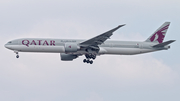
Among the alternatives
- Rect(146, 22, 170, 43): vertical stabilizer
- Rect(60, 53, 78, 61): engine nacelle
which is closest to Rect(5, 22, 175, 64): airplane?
Rect(146, 22, 170, 43): vertical stabilizer

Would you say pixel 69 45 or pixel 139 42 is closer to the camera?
pixel 69 45

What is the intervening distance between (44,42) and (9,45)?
17.4 feet

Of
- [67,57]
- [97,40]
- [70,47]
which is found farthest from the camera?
[67,57]

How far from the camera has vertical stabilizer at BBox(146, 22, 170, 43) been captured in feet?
198

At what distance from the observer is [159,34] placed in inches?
2404

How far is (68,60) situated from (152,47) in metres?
13.7

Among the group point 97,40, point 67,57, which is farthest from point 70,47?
point 67,57

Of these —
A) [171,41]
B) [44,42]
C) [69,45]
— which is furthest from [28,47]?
[171,41]

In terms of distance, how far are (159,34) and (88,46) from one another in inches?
509

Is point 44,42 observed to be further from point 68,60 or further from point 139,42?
point 139,42

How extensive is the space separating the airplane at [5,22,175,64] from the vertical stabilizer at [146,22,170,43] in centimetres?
196

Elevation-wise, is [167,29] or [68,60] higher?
[167,29]

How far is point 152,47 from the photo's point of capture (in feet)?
192

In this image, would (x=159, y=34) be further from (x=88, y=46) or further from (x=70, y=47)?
(x=70, y=47)
